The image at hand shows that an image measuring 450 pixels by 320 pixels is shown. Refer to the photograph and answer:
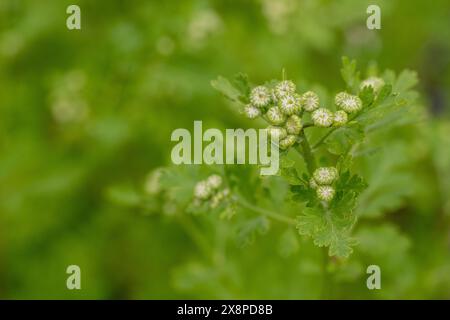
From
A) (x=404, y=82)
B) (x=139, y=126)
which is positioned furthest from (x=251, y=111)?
(x=139, y=126)

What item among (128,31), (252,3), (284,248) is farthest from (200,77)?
(284,248)

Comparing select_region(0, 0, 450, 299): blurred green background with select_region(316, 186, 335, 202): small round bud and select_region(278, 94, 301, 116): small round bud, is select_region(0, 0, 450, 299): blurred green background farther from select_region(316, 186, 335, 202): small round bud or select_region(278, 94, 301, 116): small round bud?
select_region(278, 94, 301, 116): small round bud

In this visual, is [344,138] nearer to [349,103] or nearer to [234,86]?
[349,103]

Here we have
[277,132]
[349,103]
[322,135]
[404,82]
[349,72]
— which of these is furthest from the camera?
[404,82]

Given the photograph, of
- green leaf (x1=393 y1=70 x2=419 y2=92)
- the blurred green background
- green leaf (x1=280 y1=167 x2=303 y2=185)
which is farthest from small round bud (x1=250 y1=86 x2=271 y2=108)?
the blurred green background

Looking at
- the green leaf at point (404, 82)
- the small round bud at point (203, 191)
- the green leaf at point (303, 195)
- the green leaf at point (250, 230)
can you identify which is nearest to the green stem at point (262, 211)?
the green leaf at point (250, 230)
